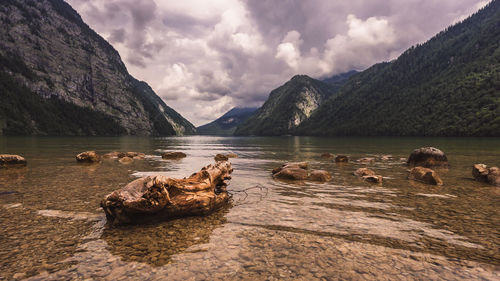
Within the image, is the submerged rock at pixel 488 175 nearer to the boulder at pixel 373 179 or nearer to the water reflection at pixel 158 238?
the boulder at pixel 373 179

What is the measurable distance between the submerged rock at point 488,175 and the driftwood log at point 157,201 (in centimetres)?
1773

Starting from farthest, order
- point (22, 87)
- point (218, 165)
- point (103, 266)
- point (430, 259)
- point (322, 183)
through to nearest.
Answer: point (22, 87) < point (322, 183) < point (218, 165) < point (430, 259) < point (103, 266)

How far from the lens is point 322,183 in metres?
15.8

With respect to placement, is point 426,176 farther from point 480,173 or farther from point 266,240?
point 266,240

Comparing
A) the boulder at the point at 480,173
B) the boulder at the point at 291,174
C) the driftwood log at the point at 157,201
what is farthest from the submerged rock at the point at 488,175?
the driftwood log at the point at 157,201

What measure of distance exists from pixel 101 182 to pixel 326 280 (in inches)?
588

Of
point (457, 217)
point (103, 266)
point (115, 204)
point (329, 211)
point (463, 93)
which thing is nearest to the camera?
point (103, 266)

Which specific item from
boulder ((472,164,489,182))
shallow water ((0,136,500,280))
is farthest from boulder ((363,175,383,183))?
boulder ((472,164,489,182))

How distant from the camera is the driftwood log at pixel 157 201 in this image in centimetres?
788

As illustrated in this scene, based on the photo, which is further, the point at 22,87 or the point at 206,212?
the point at 22,87

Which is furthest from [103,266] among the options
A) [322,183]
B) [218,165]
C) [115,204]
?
[322,183]

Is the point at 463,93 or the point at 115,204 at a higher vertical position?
the point at 463,93

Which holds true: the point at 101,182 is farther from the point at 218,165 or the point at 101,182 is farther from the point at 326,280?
the point at 326,280

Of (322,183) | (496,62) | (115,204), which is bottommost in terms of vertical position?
(322,183)
